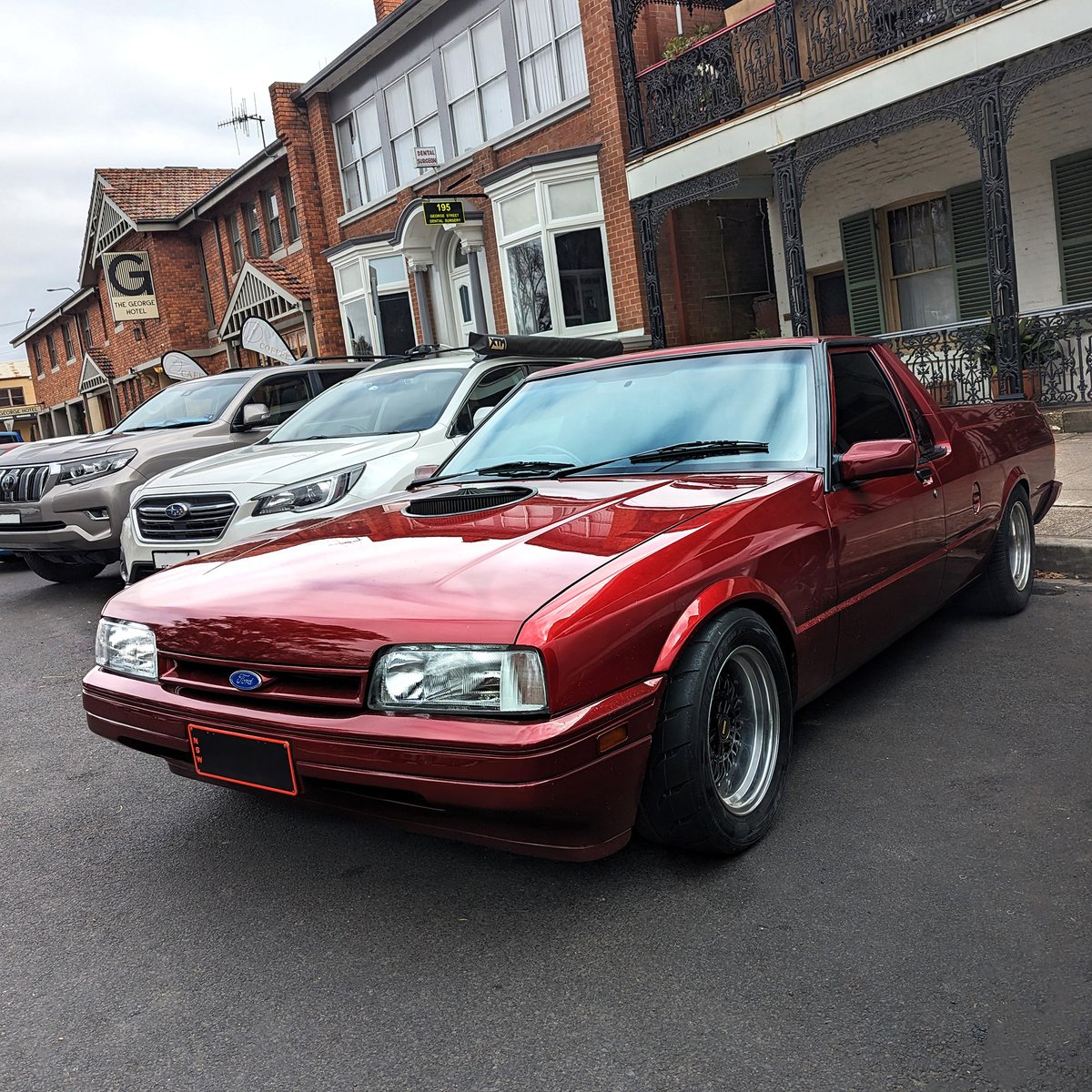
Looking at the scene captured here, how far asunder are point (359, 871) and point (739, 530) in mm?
1511

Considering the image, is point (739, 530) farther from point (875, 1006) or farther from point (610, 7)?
point (610, 7)

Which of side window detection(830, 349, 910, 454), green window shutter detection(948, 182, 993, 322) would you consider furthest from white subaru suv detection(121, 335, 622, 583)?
green window shutter detection(948, 182, 993, 322)

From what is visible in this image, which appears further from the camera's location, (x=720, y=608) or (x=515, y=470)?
(x=515, y=470)

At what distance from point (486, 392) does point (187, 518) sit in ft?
7.19

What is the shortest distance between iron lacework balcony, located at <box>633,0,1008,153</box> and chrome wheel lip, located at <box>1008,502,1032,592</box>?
7239 mm

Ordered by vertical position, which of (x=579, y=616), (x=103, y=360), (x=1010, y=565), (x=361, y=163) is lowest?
(x=1010, y=565)

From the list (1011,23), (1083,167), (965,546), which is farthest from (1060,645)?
(1083,167)

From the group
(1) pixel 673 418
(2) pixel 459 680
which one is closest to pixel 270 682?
(2) pixel 459 680

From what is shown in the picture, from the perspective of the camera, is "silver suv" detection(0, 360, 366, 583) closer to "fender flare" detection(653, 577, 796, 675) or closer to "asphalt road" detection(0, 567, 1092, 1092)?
"asphalt road" detection(0, 567, 1092, 1092)

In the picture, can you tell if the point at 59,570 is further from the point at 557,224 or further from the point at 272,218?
the point at 272,218

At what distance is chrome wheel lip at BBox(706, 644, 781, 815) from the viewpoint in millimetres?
2973

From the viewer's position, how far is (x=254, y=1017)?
2416mm

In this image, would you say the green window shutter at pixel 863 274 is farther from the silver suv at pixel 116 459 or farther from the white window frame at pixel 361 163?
the white window frame at pixel 361 163

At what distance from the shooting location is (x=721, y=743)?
9.84ft
